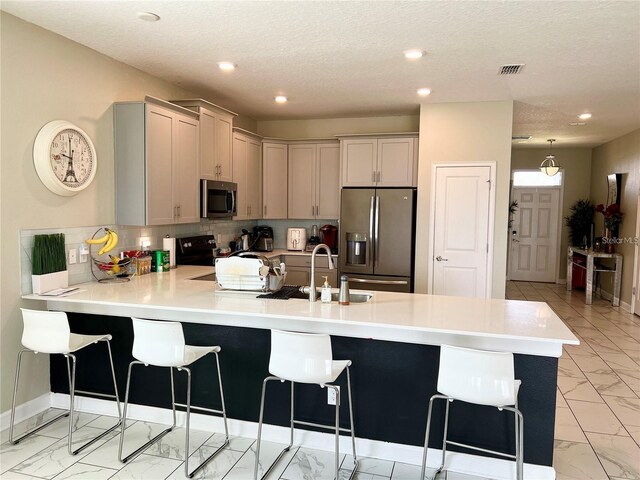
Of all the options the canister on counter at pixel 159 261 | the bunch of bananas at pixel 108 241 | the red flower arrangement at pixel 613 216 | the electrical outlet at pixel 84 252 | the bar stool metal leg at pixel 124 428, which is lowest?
the bar stool metal leg at pixel 124 428

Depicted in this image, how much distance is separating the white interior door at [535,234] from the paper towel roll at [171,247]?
7.47 m

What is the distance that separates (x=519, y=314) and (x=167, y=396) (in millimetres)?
2418

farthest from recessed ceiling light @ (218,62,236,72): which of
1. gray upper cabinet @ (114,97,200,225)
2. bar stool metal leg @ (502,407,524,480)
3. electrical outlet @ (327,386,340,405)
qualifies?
bar stool metal leg @ (502,407,524,480)

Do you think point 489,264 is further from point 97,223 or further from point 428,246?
point 97,223

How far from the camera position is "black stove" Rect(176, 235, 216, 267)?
4656 millimetres

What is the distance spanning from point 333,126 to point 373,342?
415 cm

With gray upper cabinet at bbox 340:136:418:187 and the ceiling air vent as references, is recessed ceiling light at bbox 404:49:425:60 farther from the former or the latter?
gray upper cabinet at bbox 340:136:418:187

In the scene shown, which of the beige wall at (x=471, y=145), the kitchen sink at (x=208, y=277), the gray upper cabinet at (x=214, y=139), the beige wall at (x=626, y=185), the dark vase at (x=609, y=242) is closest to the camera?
the kitchen sink at (x=208, y=277)

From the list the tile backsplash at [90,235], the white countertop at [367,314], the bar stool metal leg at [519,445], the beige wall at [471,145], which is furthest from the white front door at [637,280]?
the tile backsplash at [90,235]

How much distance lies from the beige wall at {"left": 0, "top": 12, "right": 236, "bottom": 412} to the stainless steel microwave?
39.3 inches

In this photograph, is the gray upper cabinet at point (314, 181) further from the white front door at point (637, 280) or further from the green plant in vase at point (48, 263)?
the white front door at point (637, 280)

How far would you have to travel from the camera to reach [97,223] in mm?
3729

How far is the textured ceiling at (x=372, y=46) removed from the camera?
2844 mm

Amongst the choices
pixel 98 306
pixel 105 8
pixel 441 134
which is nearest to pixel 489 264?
pixel 441 134
